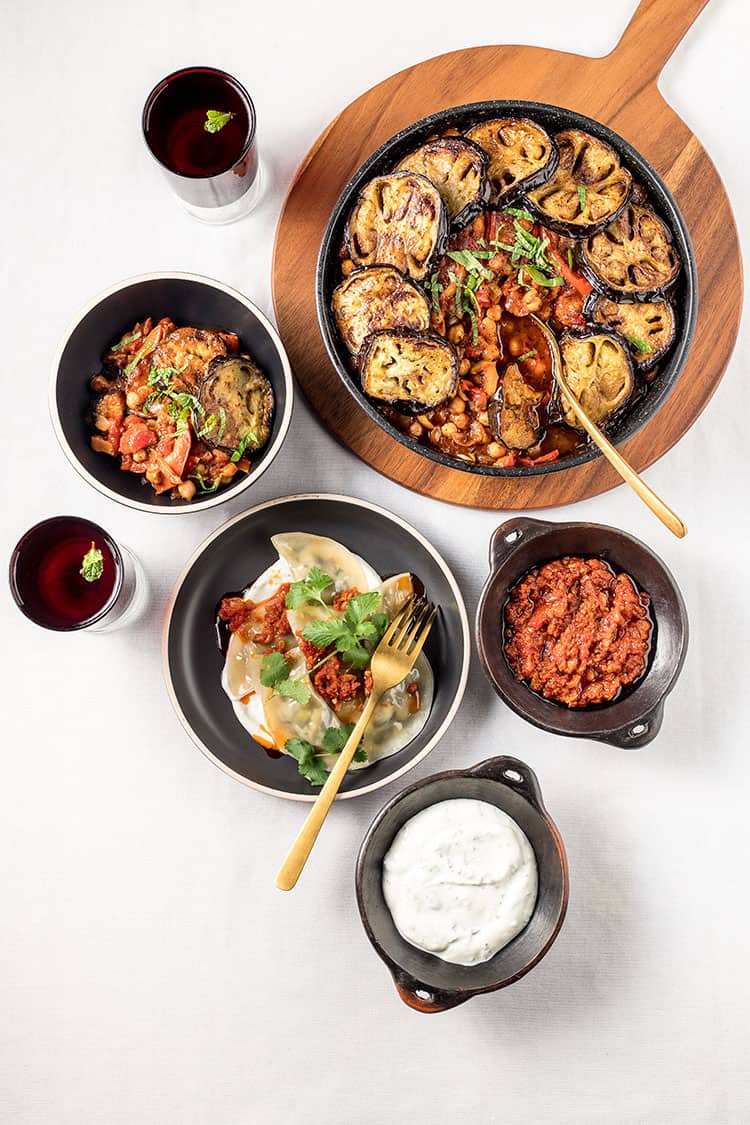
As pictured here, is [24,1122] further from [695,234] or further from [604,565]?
[695,234]

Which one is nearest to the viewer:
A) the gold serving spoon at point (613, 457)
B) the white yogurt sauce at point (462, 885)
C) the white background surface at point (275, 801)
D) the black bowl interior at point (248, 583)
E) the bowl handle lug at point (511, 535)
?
the gold serving spoon at point (613, 457)

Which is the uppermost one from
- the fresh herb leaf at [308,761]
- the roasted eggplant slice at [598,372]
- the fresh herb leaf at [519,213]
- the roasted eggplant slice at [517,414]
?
the fresh herb leaf at [519,213]

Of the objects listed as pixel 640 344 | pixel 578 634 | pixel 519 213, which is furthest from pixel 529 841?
pixel 519 213

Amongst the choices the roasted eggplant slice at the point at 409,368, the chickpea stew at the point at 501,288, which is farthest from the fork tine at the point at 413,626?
the roasted eggplant slice at the point at 409,368

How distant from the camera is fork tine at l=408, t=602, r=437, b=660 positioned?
297 centimetres

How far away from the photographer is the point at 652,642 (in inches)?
118

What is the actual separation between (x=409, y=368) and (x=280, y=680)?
3.54ft

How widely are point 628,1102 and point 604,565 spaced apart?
1880mm

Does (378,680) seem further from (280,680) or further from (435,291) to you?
(435,291)

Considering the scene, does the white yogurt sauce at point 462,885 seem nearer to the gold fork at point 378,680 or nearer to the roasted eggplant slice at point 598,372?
the gold fork at point 378,680

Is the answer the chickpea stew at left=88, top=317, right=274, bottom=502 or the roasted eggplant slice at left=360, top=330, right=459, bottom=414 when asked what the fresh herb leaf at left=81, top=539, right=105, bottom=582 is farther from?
the roasted eggplant slice at left=360, top=330, right=459, bottom=414

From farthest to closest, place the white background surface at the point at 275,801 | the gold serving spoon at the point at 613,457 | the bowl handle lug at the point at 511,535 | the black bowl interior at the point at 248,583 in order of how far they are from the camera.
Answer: the white background surface at the point at 275,801 → the black bowl interior at the point at 248,583 → the bowl handle lug at the point at 511,535 → the gold serving spoon at the point at 613,457

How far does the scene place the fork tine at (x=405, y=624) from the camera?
2.97 meters

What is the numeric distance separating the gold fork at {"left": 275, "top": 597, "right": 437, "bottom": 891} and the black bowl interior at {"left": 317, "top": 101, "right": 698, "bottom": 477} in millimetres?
549
